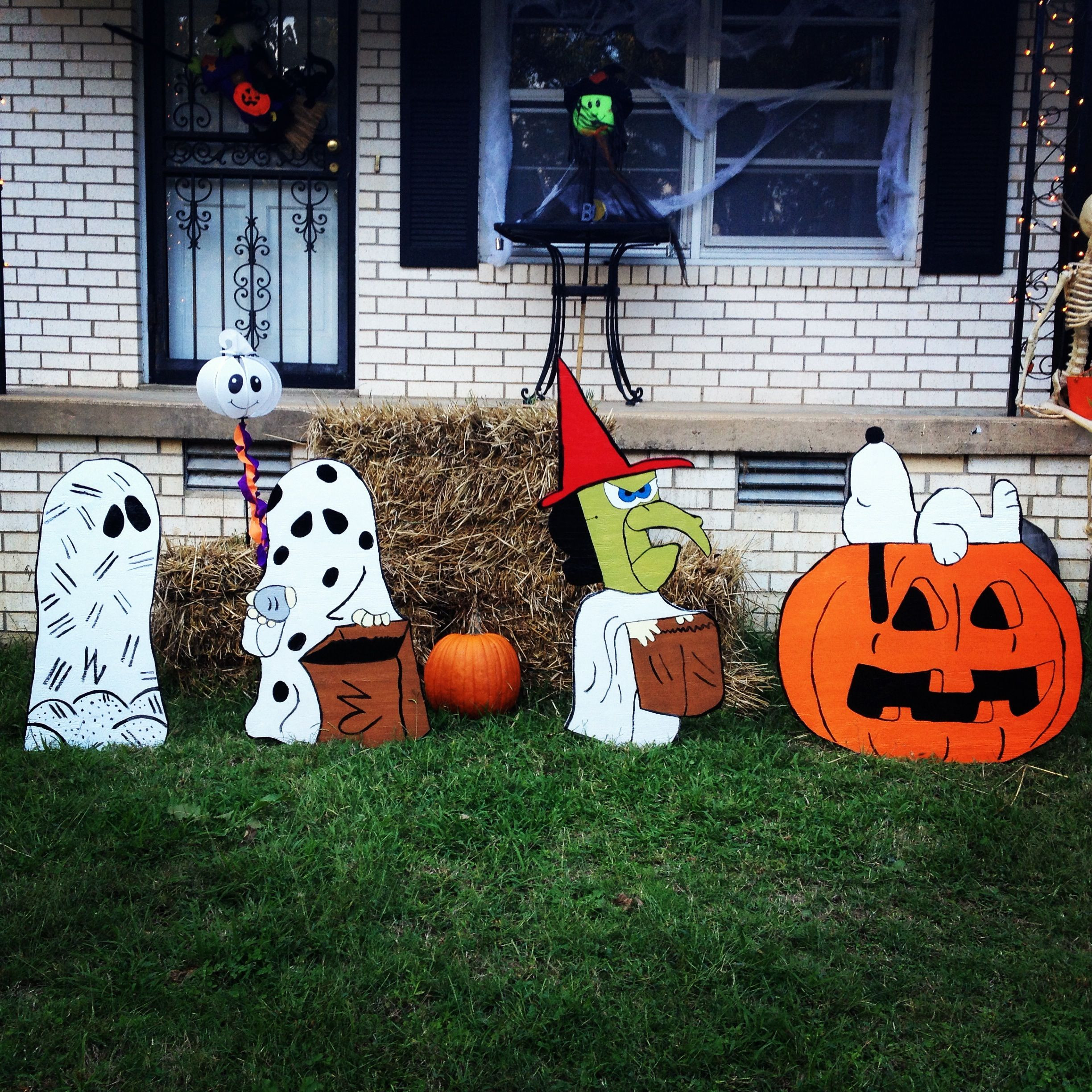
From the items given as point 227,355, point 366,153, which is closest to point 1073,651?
point 227,355

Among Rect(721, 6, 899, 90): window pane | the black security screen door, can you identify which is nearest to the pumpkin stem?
the black security screen door

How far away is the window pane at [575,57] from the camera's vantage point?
5.33m

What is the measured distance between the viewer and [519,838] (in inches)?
116

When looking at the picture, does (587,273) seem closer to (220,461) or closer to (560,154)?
(560,154)

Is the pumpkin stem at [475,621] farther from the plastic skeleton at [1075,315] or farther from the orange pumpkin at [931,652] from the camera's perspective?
the plastic skeleton at [1075,315]

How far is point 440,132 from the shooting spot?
5230 millimetres

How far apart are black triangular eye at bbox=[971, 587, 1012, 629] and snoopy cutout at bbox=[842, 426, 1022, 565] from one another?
16cm

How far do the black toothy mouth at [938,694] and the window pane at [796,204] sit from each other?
9.37 ft

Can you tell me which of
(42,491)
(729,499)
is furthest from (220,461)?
(729,499)

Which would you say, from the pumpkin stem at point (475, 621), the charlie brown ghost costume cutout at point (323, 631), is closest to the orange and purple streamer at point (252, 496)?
the charlie brown ghost costume cutout at point (323, 631)

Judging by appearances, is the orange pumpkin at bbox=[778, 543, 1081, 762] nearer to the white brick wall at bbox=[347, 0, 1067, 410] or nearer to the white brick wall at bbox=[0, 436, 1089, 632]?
the white brick wall at bbox=[0, 436, 1089, 632]

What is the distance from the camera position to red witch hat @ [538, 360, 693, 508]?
364 cm

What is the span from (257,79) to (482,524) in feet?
9.56

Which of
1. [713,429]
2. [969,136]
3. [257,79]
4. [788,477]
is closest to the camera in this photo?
[713,429]
